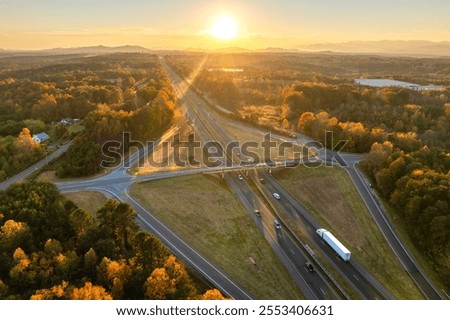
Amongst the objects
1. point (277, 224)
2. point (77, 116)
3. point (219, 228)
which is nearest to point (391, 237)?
point (277, 224)

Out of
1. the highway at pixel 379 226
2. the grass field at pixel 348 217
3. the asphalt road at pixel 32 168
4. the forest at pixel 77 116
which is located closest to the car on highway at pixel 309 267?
the highway at pixel 379 226

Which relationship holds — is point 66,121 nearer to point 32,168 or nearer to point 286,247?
point 32,168

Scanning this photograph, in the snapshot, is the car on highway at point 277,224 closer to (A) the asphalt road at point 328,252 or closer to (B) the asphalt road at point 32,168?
(A) the asphalt road at point 328,252

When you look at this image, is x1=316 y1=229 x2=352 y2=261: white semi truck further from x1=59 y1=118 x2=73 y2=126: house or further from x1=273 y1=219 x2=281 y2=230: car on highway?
x1=59 y1=118 x2=73 y2=126: house

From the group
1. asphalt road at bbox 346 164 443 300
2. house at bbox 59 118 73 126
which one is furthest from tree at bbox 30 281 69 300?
house at bbox 59 118 73 126

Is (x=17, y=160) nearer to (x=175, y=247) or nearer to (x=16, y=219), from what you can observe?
(x=16, y=219)

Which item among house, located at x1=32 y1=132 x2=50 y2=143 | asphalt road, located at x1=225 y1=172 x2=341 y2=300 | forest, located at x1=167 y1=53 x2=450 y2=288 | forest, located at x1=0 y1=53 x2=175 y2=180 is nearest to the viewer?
asphalt road, located at x1=225 y1=172 x2=341 y2=300
